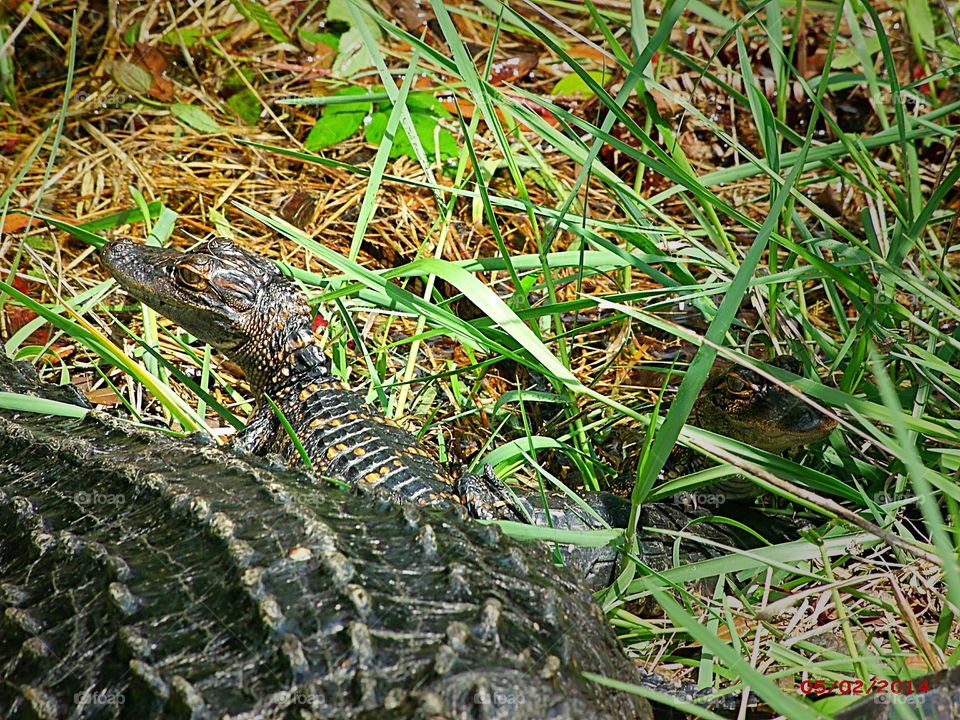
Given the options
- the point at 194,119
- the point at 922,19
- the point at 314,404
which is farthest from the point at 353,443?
the point at 922,19

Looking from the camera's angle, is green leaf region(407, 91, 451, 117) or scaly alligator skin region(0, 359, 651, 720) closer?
scaly alligator skin region(0, 359, 651, 720)

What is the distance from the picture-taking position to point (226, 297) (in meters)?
3.24

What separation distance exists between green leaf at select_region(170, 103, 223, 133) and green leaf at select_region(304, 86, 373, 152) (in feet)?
1.63

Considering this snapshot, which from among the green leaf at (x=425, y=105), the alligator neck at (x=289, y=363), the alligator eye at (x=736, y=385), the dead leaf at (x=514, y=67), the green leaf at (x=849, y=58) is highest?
the green leaf at (x=849, y=58)

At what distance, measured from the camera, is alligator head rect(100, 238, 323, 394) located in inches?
126

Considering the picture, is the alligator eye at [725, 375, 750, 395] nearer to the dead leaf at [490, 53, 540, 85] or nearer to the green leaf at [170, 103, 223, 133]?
the dead leaf at [490, 53, 540, 85]

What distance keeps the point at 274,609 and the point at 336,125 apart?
3108mm

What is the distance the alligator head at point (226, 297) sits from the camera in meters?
3.19

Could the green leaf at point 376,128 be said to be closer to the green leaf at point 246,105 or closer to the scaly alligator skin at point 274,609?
the green leaf at point 246,105

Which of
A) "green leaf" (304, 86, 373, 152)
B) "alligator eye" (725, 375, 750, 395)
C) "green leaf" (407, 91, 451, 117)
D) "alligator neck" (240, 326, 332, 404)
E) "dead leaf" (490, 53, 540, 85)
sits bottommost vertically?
"alligator neck" (240, 326, 332, 404)

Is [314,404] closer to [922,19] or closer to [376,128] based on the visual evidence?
[376,128]

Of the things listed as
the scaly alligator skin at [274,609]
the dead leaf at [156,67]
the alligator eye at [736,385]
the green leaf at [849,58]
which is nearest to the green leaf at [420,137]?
the dead leaf at [156,67]

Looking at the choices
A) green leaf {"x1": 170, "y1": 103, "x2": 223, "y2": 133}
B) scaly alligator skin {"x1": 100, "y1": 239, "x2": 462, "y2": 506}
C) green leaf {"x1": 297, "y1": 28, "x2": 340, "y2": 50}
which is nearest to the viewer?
scaly alligator skin {"x1": 100, "y1": 239, "x2": 462, "y2": 506}

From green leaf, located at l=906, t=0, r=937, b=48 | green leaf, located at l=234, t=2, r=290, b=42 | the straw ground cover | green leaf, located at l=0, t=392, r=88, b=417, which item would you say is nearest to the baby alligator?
the straw ground cover
